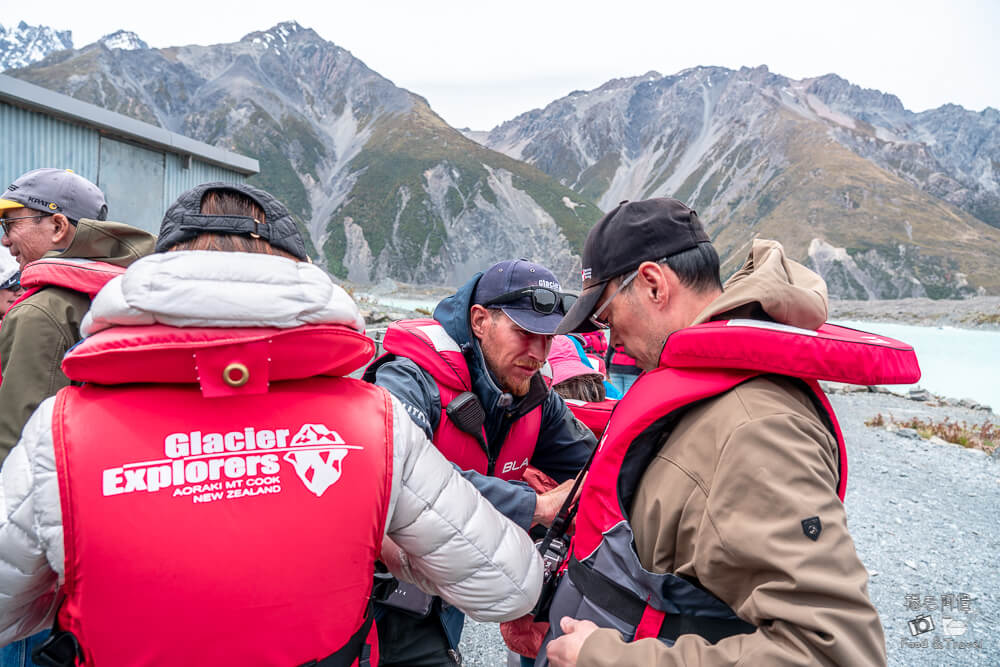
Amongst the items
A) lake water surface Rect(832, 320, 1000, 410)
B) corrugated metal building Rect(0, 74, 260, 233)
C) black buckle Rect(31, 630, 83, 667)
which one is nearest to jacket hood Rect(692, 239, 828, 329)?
black buckle Rect(31, 630, 83, 667)

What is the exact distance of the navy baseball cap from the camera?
2.70 meters

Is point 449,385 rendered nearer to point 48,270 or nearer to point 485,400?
point 485,400

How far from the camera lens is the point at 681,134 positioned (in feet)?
608

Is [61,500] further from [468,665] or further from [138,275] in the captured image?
[468,665]

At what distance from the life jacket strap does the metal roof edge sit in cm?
1211

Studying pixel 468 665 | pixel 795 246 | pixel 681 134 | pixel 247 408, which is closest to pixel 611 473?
pixel 247 408

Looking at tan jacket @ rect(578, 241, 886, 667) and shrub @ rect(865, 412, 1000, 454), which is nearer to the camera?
tan jacket @ rect(578, 241, 886, 667)

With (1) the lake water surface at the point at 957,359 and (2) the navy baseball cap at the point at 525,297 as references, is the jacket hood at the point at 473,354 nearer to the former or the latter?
(2) the navy baseball cap at the point at 525,297

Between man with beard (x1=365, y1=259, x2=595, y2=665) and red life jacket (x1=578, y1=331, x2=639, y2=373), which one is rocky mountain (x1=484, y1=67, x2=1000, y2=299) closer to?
red life jacket (x1=578, y1=331, x2=639, y2=373)

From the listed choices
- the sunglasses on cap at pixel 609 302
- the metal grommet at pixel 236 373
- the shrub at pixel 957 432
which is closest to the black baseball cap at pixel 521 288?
the sunglasses on cap at pixel 609 302

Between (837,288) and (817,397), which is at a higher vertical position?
(817,397)

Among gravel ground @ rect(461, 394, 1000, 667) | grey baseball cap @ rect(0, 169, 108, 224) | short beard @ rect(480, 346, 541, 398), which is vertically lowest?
gravel ground @ rect(461, 394, 1000, 667)

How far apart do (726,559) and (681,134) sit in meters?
204

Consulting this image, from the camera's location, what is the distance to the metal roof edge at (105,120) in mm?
9875
